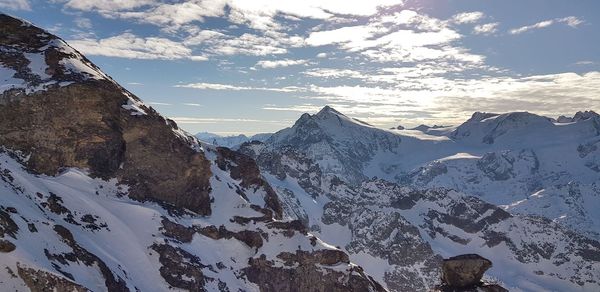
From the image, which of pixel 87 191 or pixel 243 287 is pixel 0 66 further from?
pixel 243 287

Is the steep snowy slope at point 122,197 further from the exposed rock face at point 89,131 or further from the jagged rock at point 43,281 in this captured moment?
the jagged rock at point 43,281

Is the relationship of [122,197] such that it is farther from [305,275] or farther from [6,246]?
[6,246]

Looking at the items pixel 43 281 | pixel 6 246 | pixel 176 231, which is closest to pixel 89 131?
pixel 176 231

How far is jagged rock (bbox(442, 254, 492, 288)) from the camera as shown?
32062 millimetres

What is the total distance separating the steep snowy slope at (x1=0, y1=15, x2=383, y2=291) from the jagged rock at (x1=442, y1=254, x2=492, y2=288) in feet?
150

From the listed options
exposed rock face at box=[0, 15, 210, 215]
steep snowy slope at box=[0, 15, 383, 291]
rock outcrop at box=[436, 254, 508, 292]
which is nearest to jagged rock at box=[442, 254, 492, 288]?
rock outcrop at box=[436, 254, 508, 292]

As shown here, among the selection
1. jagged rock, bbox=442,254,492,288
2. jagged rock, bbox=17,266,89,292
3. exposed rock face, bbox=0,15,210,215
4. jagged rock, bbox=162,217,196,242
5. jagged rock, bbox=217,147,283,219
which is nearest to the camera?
jagged rock, bbox=442,254,492,288

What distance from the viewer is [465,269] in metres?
32.4

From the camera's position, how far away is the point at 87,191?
91.9 meters

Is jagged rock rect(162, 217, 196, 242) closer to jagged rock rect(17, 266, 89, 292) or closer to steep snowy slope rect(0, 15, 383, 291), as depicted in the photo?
steep snowy slope rect(0, 15, 383, 291)

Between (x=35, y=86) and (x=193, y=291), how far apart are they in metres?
55.6

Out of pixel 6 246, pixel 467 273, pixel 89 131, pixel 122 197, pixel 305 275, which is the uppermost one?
pixel 89 131

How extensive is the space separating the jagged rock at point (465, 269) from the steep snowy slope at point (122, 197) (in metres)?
45.6

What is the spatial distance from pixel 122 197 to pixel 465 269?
8317 centimetres
